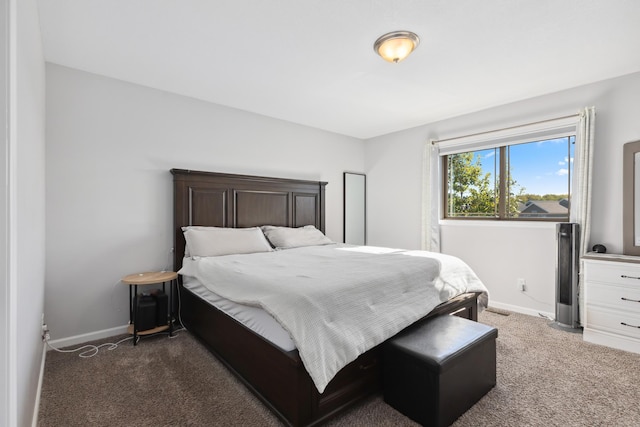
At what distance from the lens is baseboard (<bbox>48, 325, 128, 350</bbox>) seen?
2.70 m

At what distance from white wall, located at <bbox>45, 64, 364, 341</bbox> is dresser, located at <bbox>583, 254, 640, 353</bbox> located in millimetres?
3979

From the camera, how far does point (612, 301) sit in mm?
2744

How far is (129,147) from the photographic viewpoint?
3.07 meters

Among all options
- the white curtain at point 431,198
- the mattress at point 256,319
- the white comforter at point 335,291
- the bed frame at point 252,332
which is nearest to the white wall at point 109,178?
the bed frame at point 252,332

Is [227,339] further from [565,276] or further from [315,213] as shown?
[565,276]

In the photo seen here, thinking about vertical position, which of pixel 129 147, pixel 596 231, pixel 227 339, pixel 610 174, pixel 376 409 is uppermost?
pixel 129 147

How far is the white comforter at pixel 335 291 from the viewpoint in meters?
1.62

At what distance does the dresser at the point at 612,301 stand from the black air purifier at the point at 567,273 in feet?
0.74

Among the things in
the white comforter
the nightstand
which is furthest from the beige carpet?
the white comforter

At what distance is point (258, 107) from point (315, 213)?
65.6 inches

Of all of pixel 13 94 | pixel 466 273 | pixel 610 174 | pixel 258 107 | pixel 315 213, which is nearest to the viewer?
pixel 13 94

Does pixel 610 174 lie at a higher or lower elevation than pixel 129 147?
lower

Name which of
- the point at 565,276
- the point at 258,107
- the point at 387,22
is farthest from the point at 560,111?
the point at 258,107

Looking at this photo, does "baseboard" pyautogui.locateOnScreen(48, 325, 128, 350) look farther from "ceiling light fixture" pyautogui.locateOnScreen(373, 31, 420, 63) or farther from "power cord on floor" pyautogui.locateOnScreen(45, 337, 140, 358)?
"ceiling light fixture" pyautogui.locateOnScreen(373, 31, 420, 63)
